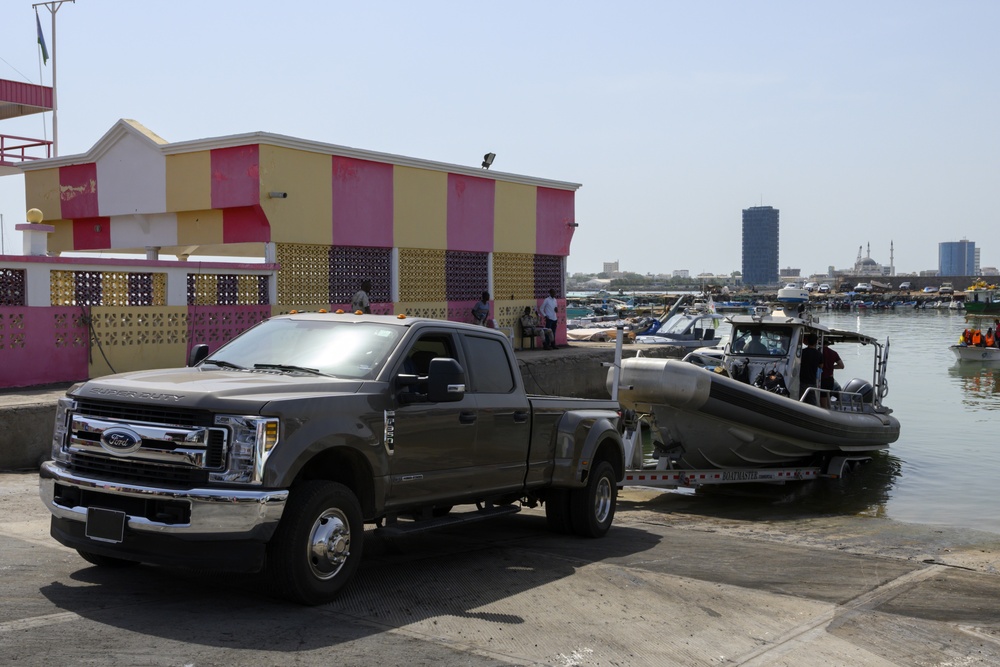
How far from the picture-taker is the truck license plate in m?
6.15

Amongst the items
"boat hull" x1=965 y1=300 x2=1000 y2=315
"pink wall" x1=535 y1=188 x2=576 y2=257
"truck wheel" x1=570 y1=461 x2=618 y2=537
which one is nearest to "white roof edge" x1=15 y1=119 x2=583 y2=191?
"pink wall" x1=535 y1=188 x2=576 y2=257

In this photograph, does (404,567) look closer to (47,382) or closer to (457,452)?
Result: (457,452)

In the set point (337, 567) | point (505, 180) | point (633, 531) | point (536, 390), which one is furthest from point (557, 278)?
point (337, 567)

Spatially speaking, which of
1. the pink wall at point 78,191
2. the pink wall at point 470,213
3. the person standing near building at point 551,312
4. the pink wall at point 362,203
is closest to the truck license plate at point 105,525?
the pink wall at point 362,203

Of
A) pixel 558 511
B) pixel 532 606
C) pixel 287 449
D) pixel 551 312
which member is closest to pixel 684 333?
pixel 551 312

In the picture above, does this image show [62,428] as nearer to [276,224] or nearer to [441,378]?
[441,378]

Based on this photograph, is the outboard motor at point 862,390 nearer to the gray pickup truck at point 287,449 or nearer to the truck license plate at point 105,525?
the gray pickup truck at point 287,449

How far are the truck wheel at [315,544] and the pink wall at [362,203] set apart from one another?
15055 millimetres

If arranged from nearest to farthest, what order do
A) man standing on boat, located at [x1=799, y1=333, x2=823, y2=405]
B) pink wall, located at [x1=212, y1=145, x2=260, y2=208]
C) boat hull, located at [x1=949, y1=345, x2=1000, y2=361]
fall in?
man standing on boat, located at [x1=799, y1=333, x2=823, y2=405], pink wall, located at [x1=212, y1=145, x2=260, y2=208], boat hull, located at [x1=949, y1=345, x2=1000, y2=361]

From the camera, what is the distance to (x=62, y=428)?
6633mm

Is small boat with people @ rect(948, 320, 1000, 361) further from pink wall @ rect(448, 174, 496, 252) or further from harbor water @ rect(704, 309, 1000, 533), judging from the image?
pink wall @ rect(448, 174, 496, 252)

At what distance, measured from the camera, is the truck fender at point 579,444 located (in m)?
9.14

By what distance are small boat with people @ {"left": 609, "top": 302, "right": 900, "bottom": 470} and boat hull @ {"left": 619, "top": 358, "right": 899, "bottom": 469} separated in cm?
1

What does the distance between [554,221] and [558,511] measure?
19464 mm
